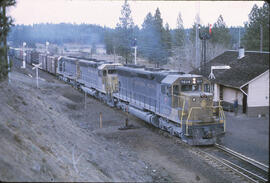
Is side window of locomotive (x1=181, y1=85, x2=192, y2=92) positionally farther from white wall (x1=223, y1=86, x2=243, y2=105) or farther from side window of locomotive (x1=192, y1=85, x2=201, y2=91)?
white wall (x1=223, y1=86, x2=243, y2=105)

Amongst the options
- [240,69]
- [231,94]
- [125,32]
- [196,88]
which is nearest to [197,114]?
[196,88]

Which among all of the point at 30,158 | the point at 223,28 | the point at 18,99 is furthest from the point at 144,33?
the point at 30,158

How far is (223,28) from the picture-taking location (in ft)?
109

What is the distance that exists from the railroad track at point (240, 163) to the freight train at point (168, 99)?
0.89 meters

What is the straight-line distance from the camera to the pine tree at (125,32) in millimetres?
40531

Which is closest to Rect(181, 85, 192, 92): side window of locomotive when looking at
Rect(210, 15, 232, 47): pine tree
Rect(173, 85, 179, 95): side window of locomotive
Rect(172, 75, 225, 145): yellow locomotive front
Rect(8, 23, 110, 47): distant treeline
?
Rect(172, 75, 225, 145): yellow locomotive front

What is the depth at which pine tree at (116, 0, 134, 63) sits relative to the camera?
133 ft

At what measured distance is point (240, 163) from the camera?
12.1 metres

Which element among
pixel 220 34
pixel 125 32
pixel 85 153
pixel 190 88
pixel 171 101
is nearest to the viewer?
pixel 85 153

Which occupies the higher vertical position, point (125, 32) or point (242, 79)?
point (125, 32)

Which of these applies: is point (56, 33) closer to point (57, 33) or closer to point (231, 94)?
point (57, 33)

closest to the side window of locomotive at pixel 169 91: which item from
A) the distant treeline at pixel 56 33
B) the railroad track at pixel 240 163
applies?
the railroad track at pixel 240 163

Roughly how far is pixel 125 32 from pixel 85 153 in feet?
112

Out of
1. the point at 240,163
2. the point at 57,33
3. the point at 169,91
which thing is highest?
the point at 57,33
